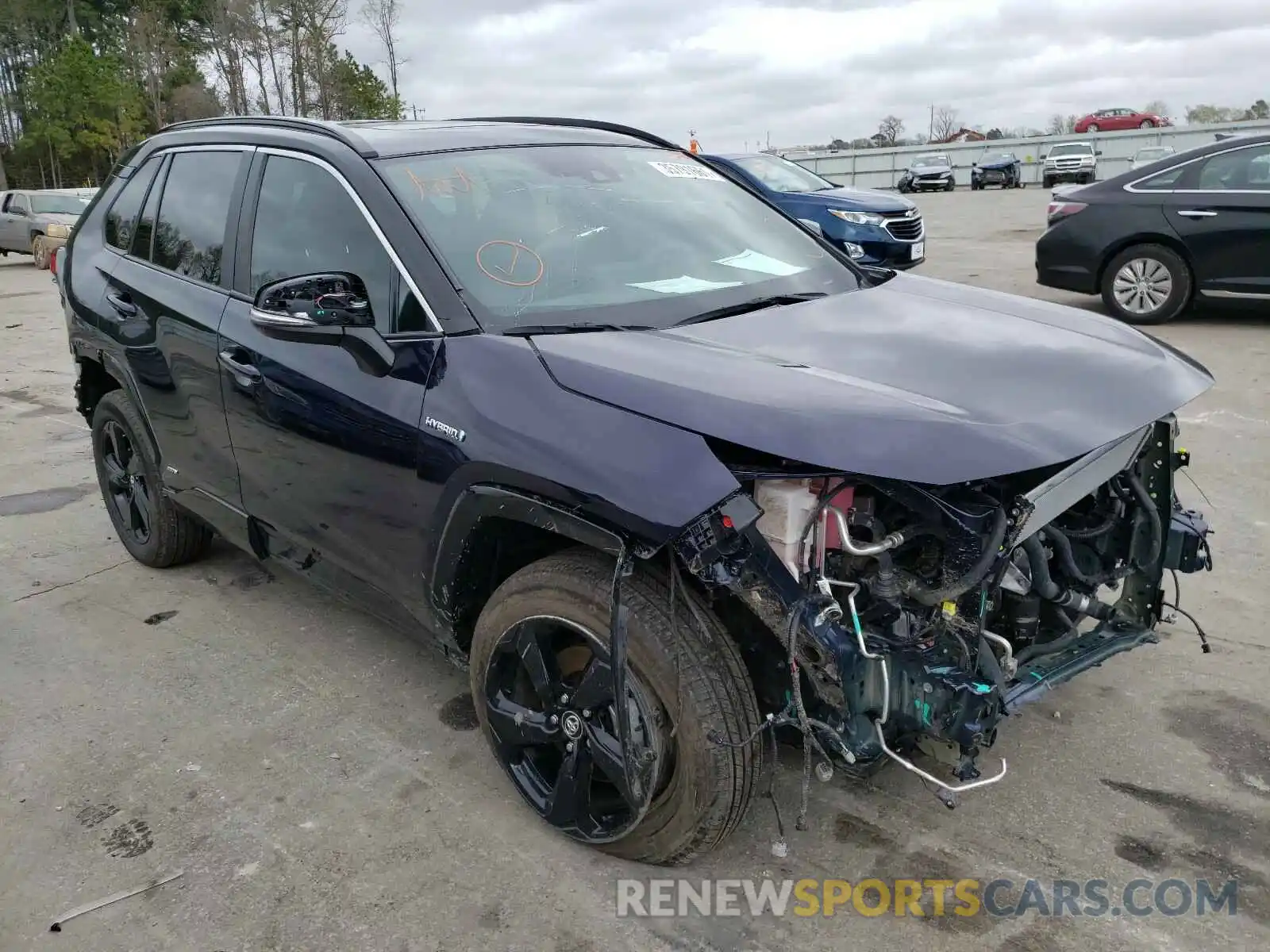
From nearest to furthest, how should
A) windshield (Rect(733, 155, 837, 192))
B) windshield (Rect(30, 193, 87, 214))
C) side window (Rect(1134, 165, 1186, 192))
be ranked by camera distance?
side window (Rect(1134, 165, 1186, 192))
windshield (Rect(733, 155, 837, 192))
windshield (Rect(30, 193, 87, 214))

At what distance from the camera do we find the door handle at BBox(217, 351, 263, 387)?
3234 millimetres

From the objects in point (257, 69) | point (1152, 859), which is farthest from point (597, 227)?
point (257, 69)

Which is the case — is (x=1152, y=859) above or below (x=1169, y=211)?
below

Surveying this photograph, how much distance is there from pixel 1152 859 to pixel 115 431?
4.40m

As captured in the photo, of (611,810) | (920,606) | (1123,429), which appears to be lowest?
(611,810)

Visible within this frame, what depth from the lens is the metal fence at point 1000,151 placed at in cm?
3562

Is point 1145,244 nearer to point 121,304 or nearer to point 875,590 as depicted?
point 875,590

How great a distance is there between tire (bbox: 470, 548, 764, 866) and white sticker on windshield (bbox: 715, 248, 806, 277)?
1.25 metres

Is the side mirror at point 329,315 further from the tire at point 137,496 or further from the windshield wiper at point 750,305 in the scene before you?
the tire at point 137,496

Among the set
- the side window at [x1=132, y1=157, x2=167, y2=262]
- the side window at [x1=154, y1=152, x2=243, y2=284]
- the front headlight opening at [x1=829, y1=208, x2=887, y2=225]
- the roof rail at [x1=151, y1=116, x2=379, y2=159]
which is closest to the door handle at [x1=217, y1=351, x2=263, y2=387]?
the side window at [x1=154, y1=152, x2=243, y2=284]

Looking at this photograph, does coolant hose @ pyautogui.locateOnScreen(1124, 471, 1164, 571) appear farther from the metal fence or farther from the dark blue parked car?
the metal fence

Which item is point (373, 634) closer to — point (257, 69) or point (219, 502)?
point (219, 502)

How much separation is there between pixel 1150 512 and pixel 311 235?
2684mm

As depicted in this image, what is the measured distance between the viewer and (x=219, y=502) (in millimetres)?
3742
